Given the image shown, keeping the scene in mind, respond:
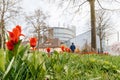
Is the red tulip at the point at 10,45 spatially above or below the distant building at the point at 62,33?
below

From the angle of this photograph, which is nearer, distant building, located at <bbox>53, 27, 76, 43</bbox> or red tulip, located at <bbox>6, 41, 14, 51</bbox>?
red tulip, located at <bbox>6, 41, 14, 51</bbox>

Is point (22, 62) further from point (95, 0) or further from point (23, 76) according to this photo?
point (95, 0)

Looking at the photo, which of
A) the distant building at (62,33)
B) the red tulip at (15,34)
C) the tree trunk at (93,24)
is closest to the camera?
the red tulip at (15,34)

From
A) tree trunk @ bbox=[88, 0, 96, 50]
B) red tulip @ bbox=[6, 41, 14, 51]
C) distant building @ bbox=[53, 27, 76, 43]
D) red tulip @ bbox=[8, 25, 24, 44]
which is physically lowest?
red tulip @ bbox=[6, 41, 14, 51]

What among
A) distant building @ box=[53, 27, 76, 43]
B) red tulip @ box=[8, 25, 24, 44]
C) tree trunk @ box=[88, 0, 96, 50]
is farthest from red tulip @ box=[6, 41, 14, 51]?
distant building @ box=[53, 27, 76, 43]

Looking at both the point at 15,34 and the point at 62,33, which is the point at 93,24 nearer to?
the point at 15,34

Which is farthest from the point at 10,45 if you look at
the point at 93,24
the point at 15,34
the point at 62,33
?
the point at 62,33

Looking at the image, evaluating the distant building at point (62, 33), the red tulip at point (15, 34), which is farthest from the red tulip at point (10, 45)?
the distant building at point (62, 33)

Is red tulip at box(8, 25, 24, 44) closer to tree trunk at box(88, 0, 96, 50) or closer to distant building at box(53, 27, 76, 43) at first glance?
tree trunk at box(88, 0, 96, 50)

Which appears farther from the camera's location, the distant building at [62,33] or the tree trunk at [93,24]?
the distant building at [62,33]

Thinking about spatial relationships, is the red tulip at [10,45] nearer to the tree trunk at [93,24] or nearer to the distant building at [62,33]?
the tree trunk at [93,24]

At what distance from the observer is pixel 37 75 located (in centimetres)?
233

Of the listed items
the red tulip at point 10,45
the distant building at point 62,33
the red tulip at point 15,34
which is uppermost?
the distant building at point 62,33

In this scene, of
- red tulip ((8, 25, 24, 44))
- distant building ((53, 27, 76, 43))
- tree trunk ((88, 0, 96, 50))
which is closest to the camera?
red tulip ((8, 25, 24, 44))
